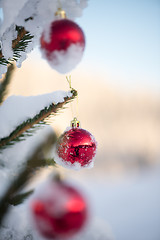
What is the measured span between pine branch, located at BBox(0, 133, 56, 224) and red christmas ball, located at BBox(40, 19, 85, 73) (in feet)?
1.01

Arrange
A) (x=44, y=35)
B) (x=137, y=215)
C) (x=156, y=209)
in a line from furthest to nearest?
1. (x=156, y=209)
2. (x=137, y=215)
3. (x=44, y=35)

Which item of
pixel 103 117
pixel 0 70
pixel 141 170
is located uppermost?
pixel 0 70

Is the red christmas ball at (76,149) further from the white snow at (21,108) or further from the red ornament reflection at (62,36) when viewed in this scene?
the red ornament reflection at (62,36)

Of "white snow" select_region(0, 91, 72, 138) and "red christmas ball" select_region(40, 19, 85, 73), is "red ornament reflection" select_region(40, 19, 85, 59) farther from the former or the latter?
"white snow" select_region(0, 91, 72, 138)

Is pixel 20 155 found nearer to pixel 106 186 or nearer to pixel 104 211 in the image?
pixel 104 211

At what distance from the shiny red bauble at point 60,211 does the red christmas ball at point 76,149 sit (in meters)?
0.06

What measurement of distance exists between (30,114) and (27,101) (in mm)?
67

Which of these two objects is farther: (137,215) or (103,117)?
(103,117)

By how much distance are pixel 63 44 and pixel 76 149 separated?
9.7 inches

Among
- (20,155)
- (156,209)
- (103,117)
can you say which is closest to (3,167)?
(20,155)

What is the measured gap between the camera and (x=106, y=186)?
2.81 meters

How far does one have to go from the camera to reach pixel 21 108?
517 millimetres

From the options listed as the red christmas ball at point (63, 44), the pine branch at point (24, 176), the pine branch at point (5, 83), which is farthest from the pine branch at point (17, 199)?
the red christmas ball at point (63, 44)

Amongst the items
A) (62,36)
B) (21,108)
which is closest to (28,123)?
(21,108)
